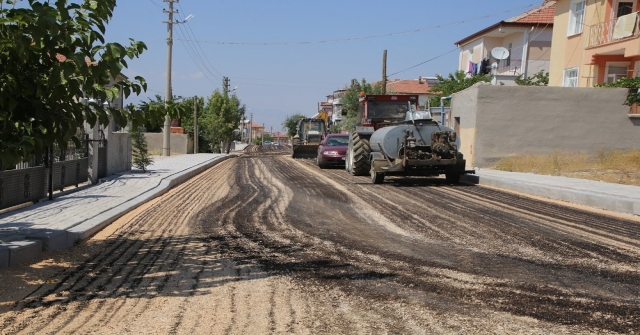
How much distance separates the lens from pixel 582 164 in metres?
20.6

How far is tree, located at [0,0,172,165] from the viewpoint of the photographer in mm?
5453

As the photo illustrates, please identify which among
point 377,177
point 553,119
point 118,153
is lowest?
point 377,177

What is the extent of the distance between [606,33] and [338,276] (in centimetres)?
2509

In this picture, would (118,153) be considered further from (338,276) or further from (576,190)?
(338,276)

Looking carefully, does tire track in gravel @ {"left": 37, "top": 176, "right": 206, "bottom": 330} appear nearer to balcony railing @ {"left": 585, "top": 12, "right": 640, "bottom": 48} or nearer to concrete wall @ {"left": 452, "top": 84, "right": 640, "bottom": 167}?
concrete wall @ {"left": 452, "top": 84, "right": 640, "bottom": 167}

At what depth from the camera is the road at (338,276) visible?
4625 mm

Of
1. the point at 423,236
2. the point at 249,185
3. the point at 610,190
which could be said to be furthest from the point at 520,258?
the point at 249,185

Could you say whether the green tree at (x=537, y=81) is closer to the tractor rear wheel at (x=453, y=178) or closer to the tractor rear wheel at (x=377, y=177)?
the tractor rear wheel at (x=453, y=178)

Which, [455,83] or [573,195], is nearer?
[573,195]

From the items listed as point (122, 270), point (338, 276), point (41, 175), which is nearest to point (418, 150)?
point (41, 175)

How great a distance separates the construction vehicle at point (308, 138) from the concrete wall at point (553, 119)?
58.4 feet

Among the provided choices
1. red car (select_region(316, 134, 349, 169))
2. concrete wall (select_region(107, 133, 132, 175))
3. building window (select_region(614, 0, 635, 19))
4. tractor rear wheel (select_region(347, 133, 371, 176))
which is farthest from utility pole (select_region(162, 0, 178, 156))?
building window (select_region(614, 0, 635, 19))

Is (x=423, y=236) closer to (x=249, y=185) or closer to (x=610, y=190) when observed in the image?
(x=610, y=190)

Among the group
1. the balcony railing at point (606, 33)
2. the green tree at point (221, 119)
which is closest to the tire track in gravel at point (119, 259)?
the balcony railing at point (606, 33)
